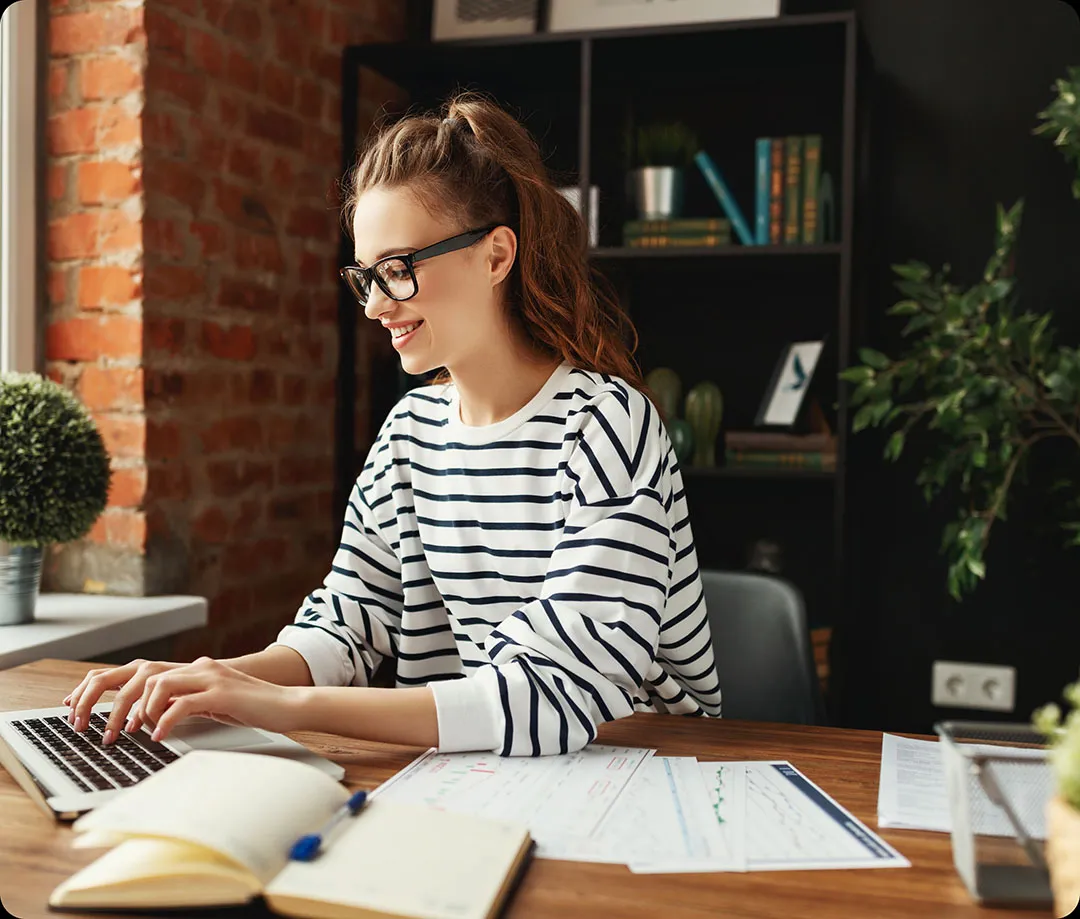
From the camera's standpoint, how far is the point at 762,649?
59.8 inches

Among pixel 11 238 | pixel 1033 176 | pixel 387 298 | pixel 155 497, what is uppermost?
pixel 1033 176

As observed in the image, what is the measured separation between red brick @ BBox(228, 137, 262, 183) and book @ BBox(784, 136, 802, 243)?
115cm

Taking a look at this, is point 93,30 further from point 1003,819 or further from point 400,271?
point 1003,819

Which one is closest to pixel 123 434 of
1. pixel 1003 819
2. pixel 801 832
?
pixel 801 832

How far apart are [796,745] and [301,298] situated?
5.59 feet

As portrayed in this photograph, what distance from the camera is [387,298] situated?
4.26 ft

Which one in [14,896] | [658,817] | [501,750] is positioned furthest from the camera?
[501,750]

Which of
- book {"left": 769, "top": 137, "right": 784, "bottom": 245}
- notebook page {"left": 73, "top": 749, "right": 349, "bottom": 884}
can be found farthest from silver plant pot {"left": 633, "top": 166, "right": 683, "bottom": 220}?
notebook page {"left": 73, "top": 749, "right": 349, "bottom": 884}

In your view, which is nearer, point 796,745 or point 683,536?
point 796,745

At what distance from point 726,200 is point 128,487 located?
1424mm

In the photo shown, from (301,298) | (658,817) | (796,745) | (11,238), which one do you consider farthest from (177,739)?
(301,298)

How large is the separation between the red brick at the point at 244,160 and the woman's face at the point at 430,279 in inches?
38.2

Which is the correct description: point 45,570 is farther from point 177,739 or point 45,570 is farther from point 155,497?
point 177,739

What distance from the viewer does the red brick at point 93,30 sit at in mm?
1930
